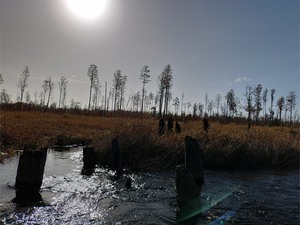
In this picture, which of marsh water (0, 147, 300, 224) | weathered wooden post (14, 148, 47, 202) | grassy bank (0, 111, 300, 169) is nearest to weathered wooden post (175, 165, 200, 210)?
marsh water (0, 147, 300, 224)

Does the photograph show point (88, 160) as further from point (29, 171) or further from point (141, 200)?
point (141, 200)

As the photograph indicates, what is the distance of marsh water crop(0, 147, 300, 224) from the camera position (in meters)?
4.41

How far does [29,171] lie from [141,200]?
2.28 meters

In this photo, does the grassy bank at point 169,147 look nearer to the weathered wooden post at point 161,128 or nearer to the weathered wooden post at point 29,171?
the weathered wooden post at point 161,128

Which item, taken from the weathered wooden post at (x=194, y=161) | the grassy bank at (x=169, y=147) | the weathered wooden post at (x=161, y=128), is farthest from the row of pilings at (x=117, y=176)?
the weathered wooden post at (x=161, y=128)

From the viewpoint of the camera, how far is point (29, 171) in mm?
5555

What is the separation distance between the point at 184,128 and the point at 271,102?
4963 centimetres

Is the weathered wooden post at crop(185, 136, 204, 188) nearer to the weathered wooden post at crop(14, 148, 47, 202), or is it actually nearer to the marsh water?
the marsh water

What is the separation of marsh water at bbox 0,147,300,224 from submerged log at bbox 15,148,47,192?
0.24 meters

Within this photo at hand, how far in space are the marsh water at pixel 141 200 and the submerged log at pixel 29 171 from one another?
24cm

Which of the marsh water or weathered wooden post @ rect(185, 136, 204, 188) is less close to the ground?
weathered wooden post @ rect(185, 136, 204, 188)

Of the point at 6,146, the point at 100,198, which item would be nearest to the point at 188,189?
the point at 100,198

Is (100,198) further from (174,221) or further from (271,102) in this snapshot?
(271,102)

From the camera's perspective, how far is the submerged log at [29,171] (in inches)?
218
